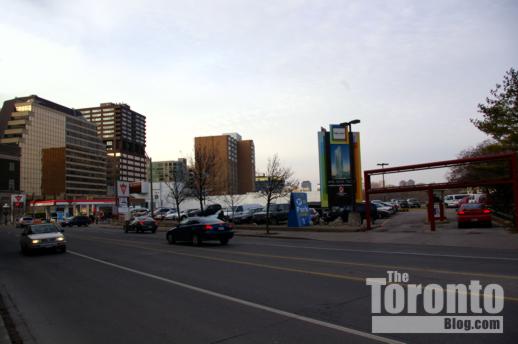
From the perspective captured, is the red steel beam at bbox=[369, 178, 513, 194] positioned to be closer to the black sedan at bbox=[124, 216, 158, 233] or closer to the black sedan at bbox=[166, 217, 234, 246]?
the black sedan at bbox=[166, 217, 234, 246]

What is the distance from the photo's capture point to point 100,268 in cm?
1384

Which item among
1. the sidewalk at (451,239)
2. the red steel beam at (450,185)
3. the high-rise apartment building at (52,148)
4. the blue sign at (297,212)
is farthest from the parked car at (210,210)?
the high-rise apartment building at (52,148)

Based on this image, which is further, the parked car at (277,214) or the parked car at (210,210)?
the parked car at (210,210)

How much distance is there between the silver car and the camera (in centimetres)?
1863

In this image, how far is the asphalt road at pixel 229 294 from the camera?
6.21 meters

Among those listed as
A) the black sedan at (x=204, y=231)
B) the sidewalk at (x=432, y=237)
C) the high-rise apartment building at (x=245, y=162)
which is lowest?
the sidewalk at (x=432, y=237)

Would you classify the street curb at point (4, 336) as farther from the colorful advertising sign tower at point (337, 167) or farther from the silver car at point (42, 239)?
the colorful advertising sign tower at point (337, 167)

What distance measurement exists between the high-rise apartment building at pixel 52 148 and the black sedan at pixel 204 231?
12840 cm

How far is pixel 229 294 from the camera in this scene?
8.87 meters

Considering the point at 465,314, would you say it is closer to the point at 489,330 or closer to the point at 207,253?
the point at 489,330

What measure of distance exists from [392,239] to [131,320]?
1687 centimetres

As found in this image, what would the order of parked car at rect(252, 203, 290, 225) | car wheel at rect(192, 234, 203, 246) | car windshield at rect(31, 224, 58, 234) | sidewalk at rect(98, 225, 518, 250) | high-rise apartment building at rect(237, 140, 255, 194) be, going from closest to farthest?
sidewalk at rect(98, 225, 518, 250) → car windshield at rect(31, 224, 58, 234) → car wheel at rect(192, 234, 203, 246) → parked car at rect(252, 203, 290, 225) → high-rise apartment building at rect(237, 140, 255, 194)

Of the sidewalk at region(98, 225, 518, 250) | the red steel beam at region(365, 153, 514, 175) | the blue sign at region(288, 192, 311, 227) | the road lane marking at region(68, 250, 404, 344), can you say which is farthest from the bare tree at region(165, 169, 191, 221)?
the road lane marking at region(68, 250, 404, 344)

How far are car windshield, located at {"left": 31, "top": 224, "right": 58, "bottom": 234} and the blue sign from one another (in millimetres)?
16207
